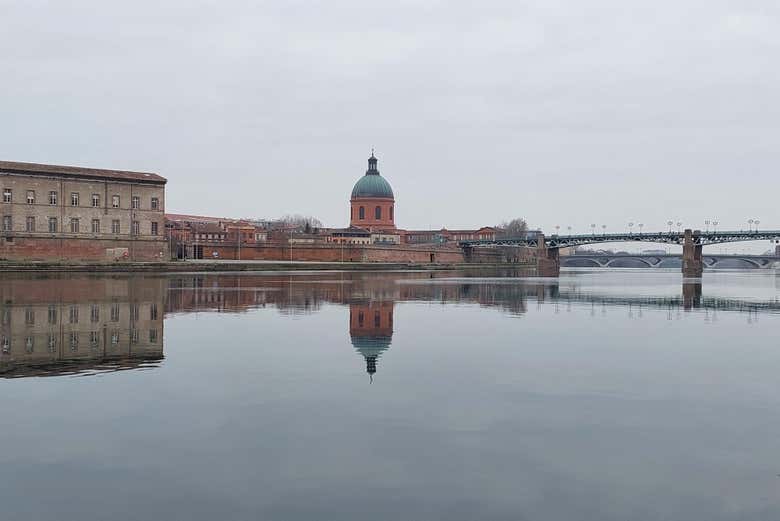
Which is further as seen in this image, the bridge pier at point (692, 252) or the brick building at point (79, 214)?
the bridge pier at point (692, 252)

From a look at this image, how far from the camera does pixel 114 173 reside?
8294cm

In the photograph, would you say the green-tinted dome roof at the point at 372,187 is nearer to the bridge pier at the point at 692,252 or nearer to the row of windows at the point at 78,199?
the bridge pier at the point at 692,252

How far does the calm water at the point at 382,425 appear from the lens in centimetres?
722

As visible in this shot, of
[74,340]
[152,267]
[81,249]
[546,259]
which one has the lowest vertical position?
[74,340]

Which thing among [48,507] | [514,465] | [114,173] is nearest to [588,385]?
[514,465]

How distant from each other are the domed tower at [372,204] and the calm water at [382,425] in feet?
496

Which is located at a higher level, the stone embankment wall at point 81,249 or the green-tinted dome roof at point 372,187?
the green-tinted dome roof at point 372,187

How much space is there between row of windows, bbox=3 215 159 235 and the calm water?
6149 centimetres

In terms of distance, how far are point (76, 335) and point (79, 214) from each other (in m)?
65.8

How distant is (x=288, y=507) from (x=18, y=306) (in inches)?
953

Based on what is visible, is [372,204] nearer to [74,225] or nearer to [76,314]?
[74,225]

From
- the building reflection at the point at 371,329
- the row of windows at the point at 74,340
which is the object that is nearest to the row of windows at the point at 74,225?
A: the building reflection at the point at 371,329

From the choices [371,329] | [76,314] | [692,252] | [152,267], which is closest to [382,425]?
[371,329]

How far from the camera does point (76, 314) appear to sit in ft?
80.9
